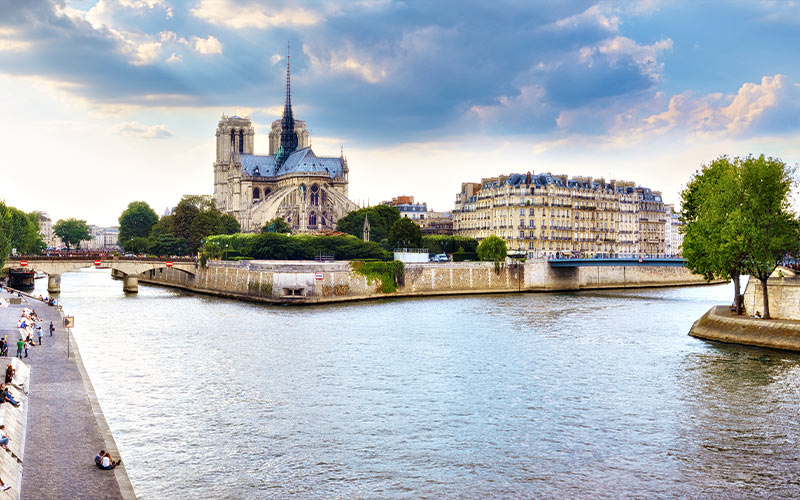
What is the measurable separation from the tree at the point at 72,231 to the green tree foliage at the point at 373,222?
279 feet

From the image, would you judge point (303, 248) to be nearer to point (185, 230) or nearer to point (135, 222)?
point (185, 230)

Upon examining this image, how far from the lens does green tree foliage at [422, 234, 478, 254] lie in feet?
324

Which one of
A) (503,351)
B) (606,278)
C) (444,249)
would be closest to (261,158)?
(444,249)

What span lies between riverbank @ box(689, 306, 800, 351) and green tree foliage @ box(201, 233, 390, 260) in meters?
43.7

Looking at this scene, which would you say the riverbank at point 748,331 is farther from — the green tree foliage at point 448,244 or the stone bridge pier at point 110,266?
the green tree foliage at point 448,244

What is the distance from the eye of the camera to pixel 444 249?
10044 centimetres

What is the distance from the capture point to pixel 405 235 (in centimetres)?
9250

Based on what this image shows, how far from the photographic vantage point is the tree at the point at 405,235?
92562mm

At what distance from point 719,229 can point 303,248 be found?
1981 inches

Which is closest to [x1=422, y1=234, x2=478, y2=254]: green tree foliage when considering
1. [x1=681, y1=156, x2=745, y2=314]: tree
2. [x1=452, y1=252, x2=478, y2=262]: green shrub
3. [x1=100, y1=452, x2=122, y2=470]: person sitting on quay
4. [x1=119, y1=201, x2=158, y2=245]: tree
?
[x1=452, y1=252, x2=478, y2=262]: green shrub

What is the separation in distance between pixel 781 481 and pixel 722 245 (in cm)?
2268

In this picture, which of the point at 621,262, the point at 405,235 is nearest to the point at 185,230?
the point at 405,235

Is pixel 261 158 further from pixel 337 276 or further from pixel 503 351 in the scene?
pixel 503 351

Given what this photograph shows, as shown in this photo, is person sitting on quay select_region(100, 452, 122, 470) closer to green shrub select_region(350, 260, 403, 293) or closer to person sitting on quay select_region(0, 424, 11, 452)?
person sitting on quay select_region(0, 424, 11, 452)
